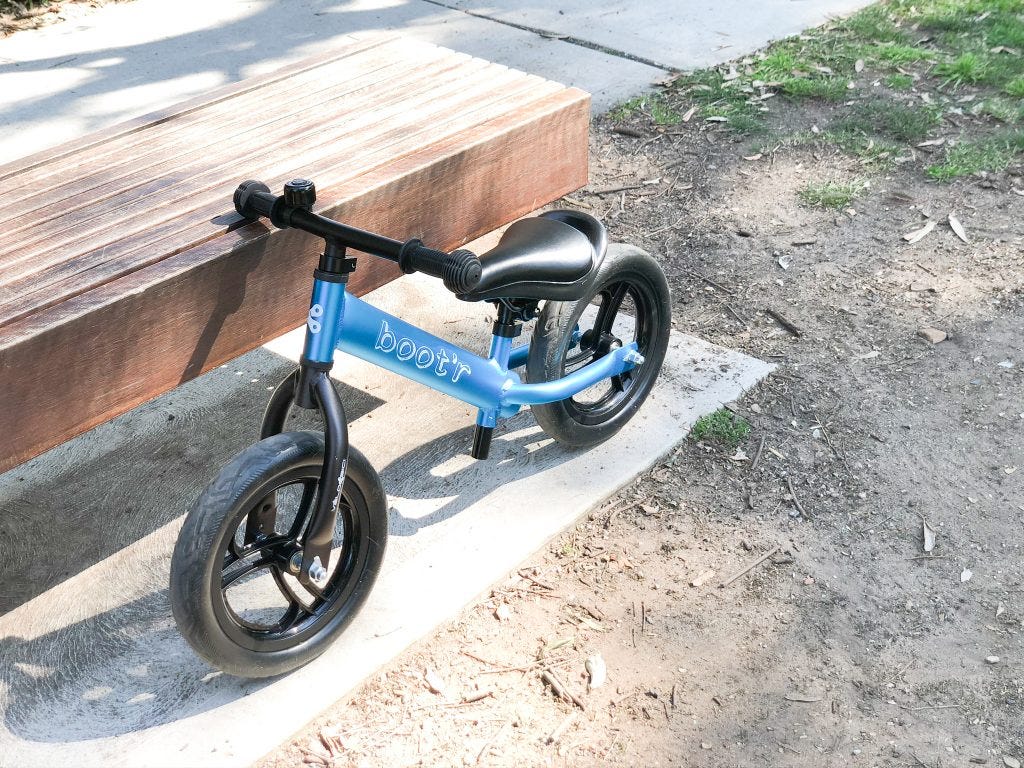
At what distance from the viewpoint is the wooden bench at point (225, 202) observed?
213cm

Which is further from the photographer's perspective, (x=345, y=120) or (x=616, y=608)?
(x=345, y=120)

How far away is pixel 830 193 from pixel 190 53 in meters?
3.38

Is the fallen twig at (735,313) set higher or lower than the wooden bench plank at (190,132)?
lower

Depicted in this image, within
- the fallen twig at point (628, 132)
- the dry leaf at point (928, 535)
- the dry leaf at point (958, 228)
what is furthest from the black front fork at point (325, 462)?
the fallen twig at point (628, 132)

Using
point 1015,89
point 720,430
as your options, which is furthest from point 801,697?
point 1015,89

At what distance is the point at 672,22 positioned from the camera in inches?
251

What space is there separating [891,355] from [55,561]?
2.70m

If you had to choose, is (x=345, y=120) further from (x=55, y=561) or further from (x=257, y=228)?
(x=55, y=561)

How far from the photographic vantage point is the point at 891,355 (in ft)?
12.2

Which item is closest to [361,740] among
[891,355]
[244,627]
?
[244,627]

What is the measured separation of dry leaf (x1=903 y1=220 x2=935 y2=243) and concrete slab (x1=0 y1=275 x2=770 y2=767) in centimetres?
120

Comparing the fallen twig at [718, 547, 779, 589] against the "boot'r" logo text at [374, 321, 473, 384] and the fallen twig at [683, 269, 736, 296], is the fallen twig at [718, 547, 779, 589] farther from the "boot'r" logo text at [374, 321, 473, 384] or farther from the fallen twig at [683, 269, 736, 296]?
the fallen twig at [683, 269, 736, 296]

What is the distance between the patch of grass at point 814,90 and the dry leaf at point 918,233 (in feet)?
4.12

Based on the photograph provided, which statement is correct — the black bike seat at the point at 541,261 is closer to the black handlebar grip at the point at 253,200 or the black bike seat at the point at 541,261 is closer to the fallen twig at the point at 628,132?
the black handlebar grip at the point at 253,200
